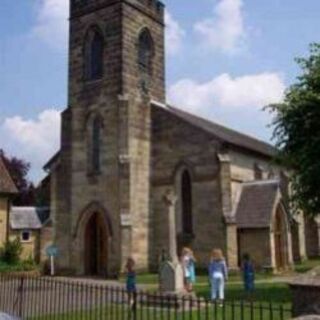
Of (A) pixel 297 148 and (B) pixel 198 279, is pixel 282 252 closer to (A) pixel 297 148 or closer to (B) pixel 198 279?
(B) pixel 198 279

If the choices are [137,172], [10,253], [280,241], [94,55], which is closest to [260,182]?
[280,241]

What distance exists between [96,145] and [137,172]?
10.5 feet

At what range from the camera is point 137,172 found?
104 ft

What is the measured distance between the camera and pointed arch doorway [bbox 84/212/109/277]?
105 ft

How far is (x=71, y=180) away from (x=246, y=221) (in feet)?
34.9

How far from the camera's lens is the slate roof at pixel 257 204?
30031 mm

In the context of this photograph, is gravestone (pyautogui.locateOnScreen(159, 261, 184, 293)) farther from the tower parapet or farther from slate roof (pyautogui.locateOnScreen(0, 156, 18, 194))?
slate roof (pyautogui.locateOnScreen(0, 156, 18, 194))

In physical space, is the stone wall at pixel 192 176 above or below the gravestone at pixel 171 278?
above

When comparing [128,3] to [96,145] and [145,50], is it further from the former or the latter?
[96,145]

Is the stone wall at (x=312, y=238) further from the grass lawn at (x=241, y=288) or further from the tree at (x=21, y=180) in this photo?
the tree at (x=21, y=180)

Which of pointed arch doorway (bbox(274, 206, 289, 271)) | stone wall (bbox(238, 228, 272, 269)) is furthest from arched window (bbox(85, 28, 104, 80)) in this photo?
pointed arch doorway (bbox(274, 206, 289, 271))

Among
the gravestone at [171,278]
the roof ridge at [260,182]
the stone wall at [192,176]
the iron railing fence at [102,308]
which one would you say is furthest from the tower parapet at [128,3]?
the iron railing fence at [102,308]

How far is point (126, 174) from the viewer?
1203 inches

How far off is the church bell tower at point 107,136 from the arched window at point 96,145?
58mm
